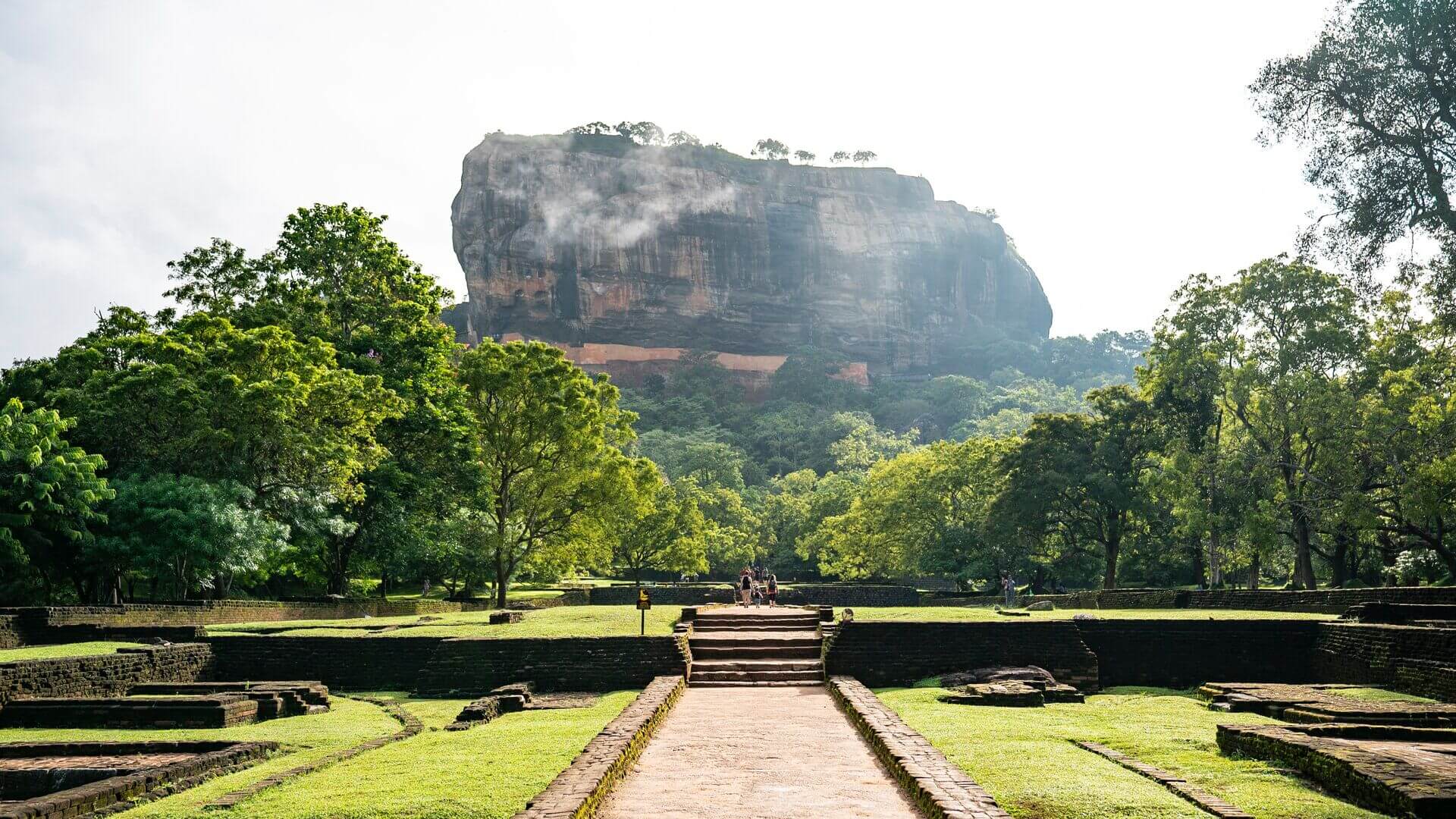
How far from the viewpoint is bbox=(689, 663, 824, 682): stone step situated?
16.8m

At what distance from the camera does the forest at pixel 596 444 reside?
16550 millimetres

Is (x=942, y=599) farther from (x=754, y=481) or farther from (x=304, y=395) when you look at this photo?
(x=754, y=481)

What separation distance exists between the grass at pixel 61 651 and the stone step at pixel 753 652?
871 centimetres

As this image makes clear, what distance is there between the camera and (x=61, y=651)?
1641 cm

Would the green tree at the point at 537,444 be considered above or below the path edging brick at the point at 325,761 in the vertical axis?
above

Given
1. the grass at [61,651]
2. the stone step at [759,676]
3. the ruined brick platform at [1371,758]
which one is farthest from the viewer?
the stone step at [759,676]

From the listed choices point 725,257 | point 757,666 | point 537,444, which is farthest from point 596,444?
point 725,257

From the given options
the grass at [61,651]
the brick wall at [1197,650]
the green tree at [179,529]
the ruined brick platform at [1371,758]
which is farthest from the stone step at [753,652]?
the green tree at [179,529]

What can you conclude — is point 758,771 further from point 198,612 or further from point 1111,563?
point 1111,563

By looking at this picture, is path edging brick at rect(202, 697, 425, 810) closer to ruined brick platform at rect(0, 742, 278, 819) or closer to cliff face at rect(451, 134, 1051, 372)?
ruined brick platform at rect(0, 742, 278, 819)

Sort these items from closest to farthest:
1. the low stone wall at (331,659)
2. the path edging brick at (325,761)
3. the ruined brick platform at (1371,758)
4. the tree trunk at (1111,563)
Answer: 1. the ruined brick platform at (1371,758)
2. the path edging brick at (325,761)
3. the low stone wall at (331,659)
4. the tree trunk at (1111,563)

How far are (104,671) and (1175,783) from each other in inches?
560

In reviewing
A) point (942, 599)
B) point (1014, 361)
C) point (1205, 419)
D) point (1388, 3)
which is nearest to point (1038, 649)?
point (1388, 3)

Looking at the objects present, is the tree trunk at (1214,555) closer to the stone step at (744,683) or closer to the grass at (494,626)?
the grass at (494,626)
